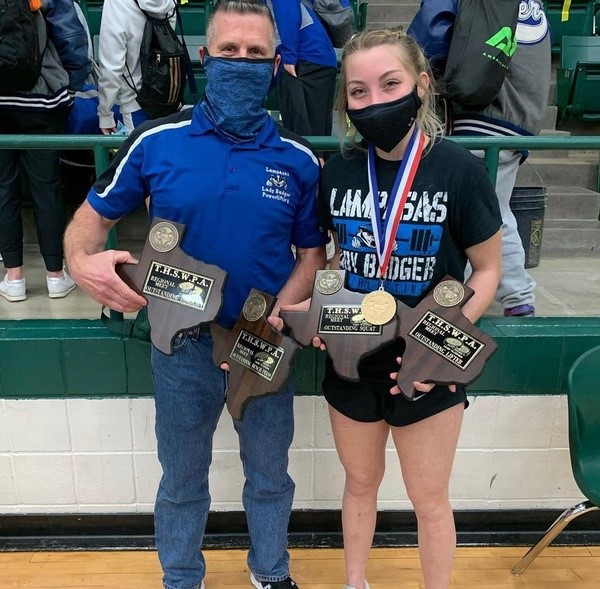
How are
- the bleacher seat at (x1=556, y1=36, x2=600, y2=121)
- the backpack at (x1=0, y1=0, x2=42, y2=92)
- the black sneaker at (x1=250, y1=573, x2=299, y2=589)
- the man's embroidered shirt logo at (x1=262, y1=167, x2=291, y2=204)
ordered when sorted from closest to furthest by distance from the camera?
the man's embroidered shirt logo at (x1=262, y1=167, x2=291, y2=204), the black sneaker at (x1=250, y1=573, x2=299, y2=589), the backpack at (x1=0, y1=0, x2=42, y2=92), the bleacher seat at (x1=556, y1=36, x2=600, y2=121)

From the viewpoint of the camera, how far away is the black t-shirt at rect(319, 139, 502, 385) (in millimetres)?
1366

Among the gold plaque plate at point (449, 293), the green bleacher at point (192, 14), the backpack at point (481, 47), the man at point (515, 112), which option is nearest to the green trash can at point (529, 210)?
the man at point (515, 112)

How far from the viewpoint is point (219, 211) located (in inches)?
55.3

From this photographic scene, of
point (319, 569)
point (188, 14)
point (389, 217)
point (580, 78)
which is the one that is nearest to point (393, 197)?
point (389, 217)

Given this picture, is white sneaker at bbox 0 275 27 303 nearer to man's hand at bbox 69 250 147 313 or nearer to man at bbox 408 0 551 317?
man's hand at bbox 69 250 147 313

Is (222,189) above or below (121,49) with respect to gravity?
below

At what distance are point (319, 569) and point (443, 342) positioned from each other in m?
1.06

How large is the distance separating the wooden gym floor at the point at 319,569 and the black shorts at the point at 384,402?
76 centimetres

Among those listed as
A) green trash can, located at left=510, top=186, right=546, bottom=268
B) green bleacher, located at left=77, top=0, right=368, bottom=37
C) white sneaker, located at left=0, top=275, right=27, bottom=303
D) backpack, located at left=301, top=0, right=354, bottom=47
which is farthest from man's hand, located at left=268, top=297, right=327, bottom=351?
green bleacher, located at left=77, top=0, right=368, bottom=37

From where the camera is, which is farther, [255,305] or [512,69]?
[512,69]

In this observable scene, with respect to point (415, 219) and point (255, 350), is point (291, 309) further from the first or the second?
point (415, 219)

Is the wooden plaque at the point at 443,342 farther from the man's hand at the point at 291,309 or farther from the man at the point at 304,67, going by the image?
the man at the point at 304,67

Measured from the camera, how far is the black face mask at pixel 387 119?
131cm

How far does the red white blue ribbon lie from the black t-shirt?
2 cm
